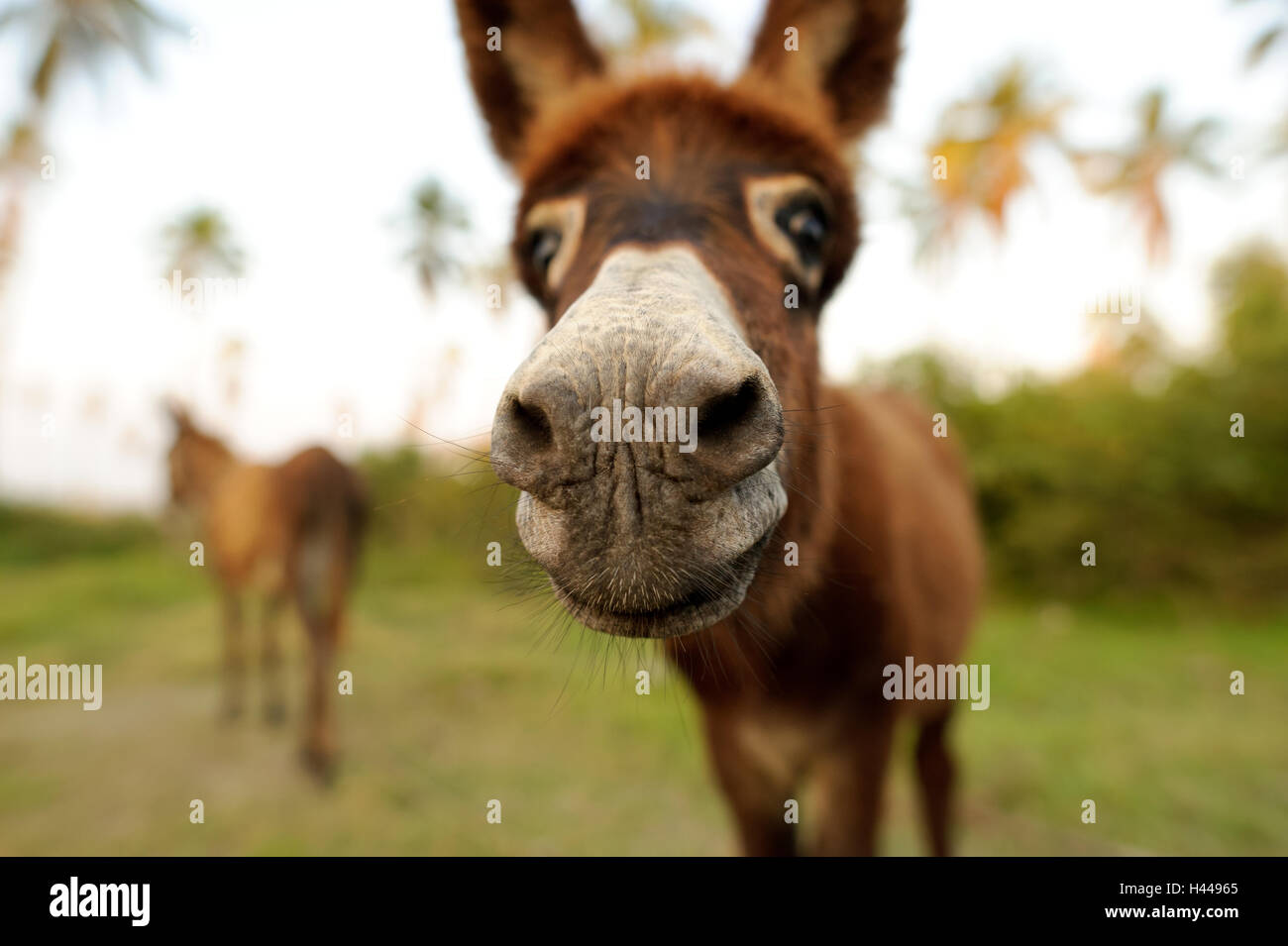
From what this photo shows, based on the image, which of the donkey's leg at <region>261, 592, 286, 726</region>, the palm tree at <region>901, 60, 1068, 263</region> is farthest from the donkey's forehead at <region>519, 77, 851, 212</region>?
the palm tree at <region>901, 60, 1068, 263</region>

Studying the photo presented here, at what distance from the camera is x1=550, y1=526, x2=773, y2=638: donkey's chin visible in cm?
145

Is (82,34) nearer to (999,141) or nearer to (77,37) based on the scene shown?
(77,37)

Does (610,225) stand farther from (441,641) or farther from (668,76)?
(441,641)

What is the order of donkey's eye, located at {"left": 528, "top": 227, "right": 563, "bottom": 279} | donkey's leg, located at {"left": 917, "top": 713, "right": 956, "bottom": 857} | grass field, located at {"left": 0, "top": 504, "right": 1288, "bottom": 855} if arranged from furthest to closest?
1. grass field, located at {"left": 0, "top": 504, "right": 1288, "bottom": 855}
2. donkey's leg, located at {"left": 917, "top": 713, "right": 956, "bottom": 857}
3. donkey's eye, located at {"left": 528, "top": 227, "right": 563, "bottom": 279}

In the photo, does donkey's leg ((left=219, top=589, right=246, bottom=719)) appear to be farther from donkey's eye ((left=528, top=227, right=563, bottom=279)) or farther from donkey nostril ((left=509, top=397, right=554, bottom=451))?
donkey nostril ((left=509, top=397, right=554, bottom=451))

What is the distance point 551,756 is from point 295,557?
316 centimetres

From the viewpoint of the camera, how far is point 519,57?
2932 millimetres

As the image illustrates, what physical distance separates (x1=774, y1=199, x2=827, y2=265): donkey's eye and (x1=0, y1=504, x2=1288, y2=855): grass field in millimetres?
1499

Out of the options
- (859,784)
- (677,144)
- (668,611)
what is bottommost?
(859,784)

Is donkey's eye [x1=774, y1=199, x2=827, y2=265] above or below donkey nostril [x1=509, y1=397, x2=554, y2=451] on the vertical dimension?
above

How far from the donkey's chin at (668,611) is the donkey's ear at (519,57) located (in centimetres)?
241

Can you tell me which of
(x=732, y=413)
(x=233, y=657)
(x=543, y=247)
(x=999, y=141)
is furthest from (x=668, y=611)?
(x=999, y=141)

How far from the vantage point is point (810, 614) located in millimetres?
2348
